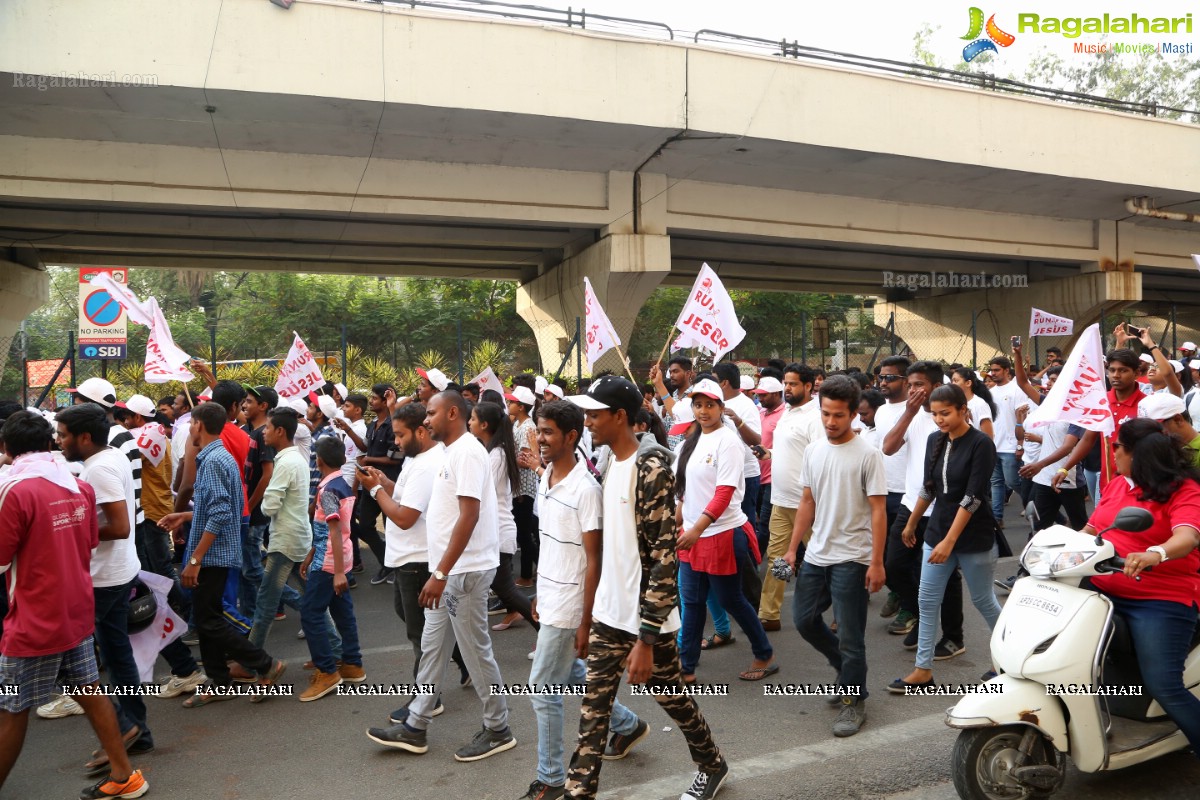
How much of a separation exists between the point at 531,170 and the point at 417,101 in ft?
10.4

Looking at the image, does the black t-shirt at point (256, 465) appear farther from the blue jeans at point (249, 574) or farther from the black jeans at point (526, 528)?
the black jeans at point (526, 528)

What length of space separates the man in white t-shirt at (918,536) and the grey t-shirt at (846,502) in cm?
96

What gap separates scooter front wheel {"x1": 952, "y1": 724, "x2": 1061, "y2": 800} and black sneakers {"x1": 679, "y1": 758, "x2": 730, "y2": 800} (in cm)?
95

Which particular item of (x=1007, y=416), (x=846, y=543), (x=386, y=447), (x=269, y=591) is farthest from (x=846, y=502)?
(x=1007, y=416)

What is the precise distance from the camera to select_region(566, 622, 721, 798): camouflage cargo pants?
3.54 meters

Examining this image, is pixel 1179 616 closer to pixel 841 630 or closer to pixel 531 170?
pixel 841 630

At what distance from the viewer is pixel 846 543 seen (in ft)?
15.4

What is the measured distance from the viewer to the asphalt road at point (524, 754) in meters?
4.09

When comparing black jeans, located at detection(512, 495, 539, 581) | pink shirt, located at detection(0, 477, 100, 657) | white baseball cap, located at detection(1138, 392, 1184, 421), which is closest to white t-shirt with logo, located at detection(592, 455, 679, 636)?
pink shirt, located at detection(0, 477, 100, 657)

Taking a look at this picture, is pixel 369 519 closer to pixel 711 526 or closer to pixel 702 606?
pixel 702 606

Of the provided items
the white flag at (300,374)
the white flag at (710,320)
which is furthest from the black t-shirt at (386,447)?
the white flag at (710,320)

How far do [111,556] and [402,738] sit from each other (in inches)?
67.8

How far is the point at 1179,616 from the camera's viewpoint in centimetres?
369

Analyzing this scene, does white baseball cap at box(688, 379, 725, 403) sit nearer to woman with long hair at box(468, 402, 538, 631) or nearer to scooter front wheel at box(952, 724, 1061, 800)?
woman with long hair at box(468, 402, 538, 631)
